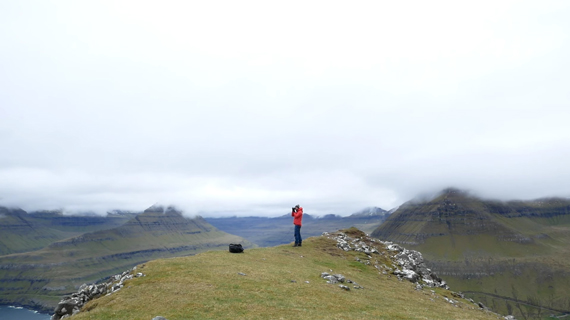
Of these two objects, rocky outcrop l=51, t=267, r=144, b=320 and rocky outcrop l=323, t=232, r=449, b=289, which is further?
rocky outcrop l=323, t=232, r=449, b=289

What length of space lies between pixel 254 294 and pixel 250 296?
681 mm

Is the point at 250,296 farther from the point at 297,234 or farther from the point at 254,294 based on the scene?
the point at 297,234

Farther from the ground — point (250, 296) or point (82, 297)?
point (250, 296)

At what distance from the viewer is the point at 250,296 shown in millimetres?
28141

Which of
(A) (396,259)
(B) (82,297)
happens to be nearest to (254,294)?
(B) (82,297)

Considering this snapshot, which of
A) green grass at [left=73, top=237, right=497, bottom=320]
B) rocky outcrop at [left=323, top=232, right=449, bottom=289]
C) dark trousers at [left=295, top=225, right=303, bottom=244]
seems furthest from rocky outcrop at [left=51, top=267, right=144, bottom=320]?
rocky outcrop at [left=323, top=232, right=449, bottom=289]

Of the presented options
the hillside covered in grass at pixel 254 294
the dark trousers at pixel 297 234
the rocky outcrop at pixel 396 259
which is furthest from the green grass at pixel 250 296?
the dark trousers at pixel 297 234

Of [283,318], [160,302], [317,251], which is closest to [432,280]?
[317,251]

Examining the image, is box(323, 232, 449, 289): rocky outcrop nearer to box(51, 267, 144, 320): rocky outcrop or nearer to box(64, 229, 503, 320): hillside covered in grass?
box(64, 229, 503, 320): hillside covered in grass

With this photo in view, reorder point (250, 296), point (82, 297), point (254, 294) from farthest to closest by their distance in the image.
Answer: point (82, 297), point (254, 294), point (250, 296)

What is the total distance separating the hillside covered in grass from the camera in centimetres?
2478

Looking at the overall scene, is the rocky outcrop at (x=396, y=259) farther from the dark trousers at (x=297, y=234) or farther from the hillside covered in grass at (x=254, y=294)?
the dark trousers at (x=297, y=234)

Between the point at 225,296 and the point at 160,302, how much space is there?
525 centimetres

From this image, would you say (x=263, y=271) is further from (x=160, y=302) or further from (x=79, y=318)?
(x=79, y=318)
